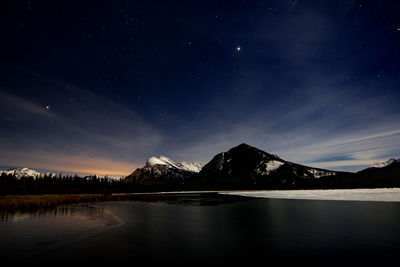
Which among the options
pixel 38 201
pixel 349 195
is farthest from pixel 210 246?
pixel 349 195

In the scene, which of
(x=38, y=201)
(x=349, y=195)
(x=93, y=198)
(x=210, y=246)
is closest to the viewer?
(x=210, y=246)

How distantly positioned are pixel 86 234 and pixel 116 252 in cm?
617

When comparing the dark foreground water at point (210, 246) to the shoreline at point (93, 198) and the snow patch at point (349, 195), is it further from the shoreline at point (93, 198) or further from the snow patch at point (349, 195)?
the snow patch at point (349, 195)

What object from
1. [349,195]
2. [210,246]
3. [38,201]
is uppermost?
[38,201]

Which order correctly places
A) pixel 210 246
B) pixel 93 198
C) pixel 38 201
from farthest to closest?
pixel 93 198
pixel 38 201
pixel 210 246

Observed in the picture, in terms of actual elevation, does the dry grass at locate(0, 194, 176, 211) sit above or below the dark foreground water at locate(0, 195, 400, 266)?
above

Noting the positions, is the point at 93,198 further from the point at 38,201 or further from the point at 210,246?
the point at 210,246

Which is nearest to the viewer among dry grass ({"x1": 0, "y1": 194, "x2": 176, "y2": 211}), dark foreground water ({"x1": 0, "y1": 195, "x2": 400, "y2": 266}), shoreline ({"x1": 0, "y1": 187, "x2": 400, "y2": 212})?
dark foreground water ({"x1": 0, "y1": 195, "x2": 400, "y2": 266})

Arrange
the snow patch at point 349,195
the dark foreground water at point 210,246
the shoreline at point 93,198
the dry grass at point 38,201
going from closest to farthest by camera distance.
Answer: the dark foreground water at point 210,246 → the dry grass at point 38,201 → the shoreline at point 93,198 → the snow patch at point 349,195

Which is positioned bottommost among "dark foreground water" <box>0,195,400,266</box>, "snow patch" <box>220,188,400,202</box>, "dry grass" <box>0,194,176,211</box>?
"snow patch" <box>220,188,400,202</box>

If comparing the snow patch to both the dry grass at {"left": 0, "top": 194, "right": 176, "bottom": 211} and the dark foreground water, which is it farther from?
the dark foreground water

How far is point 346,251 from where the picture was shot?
1218 centimetres

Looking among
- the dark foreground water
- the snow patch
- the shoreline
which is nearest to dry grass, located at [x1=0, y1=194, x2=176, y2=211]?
the shoreline

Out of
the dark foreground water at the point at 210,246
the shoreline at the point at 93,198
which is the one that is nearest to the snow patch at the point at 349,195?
the shoreline at the point at 93,198
